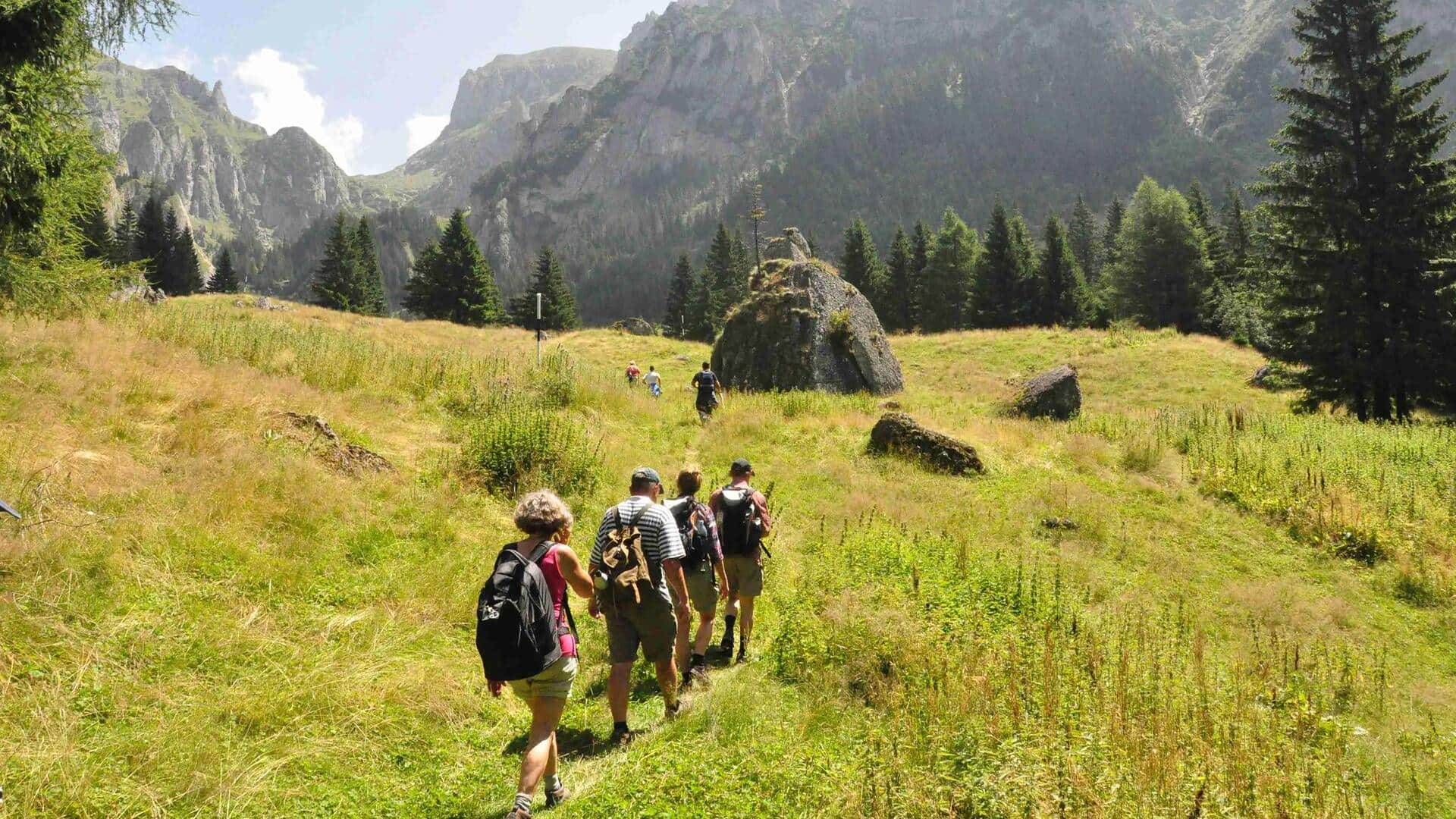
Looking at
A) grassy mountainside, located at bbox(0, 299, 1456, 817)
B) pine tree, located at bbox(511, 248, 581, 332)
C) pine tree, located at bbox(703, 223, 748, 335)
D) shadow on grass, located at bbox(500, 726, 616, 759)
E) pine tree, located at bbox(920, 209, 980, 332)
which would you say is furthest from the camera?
pine tree, located at bbox(703, 223, 748, 335)

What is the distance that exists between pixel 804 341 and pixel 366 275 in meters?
47.7

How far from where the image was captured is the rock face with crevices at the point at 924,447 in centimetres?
1291

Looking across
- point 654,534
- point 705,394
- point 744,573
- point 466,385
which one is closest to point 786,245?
point 705,394

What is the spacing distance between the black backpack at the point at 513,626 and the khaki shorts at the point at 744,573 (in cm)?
286

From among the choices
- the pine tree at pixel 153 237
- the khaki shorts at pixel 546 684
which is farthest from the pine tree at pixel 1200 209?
the pine tree at pixel 153 237

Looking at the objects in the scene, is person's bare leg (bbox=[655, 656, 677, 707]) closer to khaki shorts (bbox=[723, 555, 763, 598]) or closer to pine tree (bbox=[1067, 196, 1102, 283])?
khaki shorts (bbox=[723, 555, 763, 598])

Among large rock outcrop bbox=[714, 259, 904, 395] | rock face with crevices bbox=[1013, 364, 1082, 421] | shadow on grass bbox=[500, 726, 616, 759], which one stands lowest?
shadow on grass bbox=[500, 726, 616, 759]

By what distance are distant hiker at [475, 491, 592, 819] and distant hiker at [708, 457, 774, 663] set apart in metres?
2.40

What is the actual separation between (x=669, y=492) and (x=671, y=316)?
58608 millimetres

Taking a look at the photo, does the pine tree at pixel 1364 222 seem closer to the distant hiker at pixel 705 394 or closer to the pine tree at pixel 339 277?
the distant hiker at pixel 705 394

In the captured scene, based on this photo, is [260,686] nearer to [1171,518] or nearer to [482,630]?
[482,630]

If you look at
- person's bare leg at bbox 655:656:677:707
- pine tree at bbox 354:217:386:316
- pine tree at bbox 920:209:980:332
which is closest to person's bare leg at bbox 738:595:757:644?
person's bare leg at bbox 655:656:677:707

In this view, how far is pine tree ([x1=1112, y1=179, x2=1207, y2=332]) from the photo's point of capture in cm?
4544

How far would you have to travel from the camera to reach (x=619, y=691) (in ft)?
16.4
